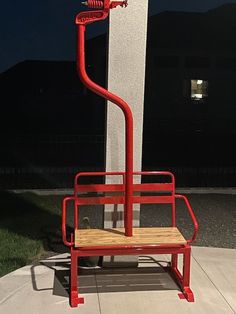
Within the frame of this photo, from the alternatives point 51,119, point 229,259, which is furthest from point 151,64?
point 229,259

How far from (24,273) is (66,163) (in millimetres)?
9580

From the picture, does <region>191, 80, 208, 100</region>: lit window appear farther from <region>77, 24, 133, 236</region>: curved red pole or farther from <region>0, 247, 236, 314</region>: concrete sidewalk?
<region>77, 24, 133, 236</region>: curved red pole

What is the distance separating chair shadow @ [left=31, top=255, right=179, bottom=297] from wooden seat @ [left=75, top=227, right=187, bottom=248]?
1.56 feet

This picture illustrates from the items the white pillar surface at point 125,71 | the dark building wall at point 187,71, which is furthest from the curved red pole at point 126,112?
the dark building wall at point 187,71

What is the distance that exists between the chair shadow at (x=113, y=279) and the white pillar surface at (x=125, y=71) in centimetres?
91

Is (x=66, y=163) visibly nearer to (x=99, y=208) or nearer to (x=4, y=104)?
(x=99, y=208)

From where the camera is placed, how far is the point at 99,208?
771cm

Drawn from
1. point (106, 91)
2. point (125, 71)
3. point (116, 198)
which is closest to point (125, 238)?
point (116, 198)

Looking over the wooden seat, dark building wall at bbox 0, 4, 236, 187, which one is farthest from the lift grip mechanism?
dark building wall at bbox 0, 4, 236, 187

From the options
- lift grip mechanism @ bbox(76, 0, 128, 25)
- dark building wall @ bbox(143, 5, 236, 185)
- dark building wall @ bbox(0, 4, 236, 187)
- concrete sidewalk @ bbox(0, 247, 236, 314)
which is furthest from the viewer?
dark building wall @ bbox(143, 5, 236, 185)

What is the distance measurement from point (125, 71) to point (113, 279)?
6.35 feet

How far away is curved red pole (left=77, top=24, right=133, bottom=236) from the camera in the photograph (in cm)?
389

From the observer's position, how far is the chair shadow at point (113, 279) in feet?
14.2

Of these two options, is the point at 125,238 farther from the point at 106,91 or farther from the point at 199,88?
the point at 199,88
